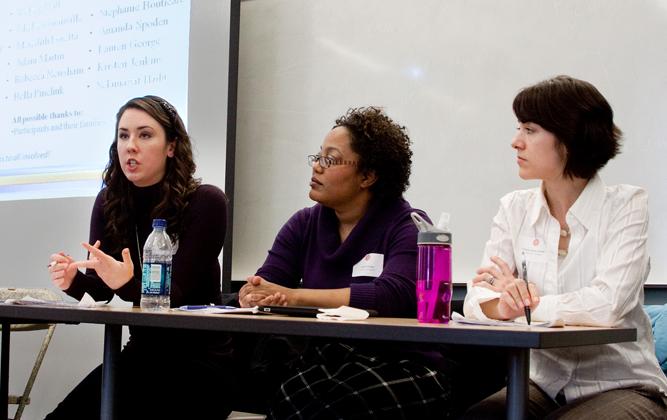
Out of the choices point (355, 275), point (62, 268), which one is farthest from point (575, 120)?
point (62, 268)

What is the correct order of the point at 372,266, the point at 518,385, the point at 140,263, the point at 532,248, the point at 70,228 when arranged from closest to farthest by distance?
the point at 518,385
the point at 532,248
the point at 372,266
the point at 140,263
the point at 70,228

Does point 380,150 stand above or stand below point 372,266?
above

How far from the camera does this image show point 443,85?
3.42 metres

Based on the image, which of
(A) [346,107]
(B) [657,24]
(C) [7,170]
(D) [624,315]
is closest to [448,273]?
(D) [624,315]

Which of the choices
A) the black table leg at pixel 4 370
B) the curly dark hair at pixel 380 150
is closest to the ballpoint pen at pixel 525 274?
the curly dark hair at pixel 380 150

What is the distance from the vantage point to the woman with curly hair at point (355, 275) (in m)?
1.81

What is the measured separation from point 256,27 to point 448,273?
96.2 inches

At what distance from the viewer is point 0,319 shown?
209 cm

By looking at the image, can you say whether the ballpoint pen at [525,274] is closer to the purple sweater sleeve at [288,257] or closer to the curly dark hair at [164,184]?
the purple sweater sleeve at [288,257]

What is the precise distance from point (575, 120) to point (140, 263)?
126 centimetres

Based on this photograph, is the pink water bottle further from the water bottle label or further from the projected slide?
the projected slide

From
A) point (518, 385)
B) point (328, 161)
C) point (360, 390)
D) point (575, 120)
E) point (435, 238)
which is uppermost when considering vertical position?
point (575, 120)

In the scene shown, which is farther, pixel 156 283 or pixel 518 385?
pixel 156 283

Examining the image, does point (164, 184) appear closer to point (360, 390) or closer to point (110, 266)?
point (110, 266)
